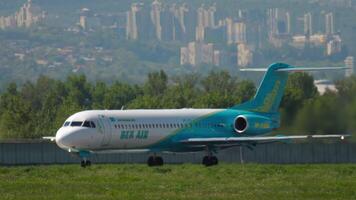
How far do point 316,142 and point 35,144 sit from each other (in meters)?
14.6

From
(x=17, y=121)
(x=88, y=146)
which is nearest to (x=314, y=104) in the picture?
(x=88, y=146)

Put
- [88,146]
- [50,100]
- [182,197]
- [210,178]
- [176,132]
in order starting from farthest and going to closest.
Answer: [50,100] < [176,132] < [88,146] < [210,178] < [182,197]

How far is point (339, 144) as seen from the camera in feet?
240

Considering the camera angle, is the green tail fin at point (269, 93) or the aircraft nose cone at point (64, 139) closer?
the aircraft nose cone at point (64, 139)

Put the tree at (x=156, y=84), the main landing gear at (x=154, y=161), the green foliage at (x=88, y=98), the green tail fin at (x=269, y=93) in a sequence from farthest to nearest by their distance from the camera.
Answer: the tree at (x=156, y=84), the green foliage at (x=88, y=98), the green tail fin at (x=269, y=93), the main landing gear at (x=154, y=161)

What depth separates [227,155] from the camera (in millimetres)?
75938

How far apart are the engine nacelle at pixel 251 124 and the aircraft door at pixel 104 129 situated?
857 centimetres

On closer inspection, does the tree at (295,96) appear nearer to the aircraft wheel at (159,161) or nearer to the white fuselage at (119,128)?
the white fuselage at (119,128)

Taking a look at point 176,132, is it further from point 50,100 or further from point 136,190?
point 50,100

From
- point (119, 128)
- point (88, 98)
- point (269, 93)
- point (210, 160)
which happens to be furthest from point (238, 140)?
point (88, 98)

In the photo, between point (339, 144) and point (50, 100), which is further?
point (50, 100)

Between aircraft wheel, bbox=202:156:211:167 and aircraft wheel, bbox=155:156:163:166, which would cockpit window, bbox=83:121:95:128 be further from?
aircraft wheel, bbox=202:156:211:167

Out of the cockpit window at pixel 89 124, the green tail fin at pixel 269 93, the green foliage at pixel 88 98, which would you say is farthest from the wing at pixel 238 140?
the green foliage at pixel 88 98

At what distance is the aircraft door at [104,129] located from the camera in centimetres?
6712
